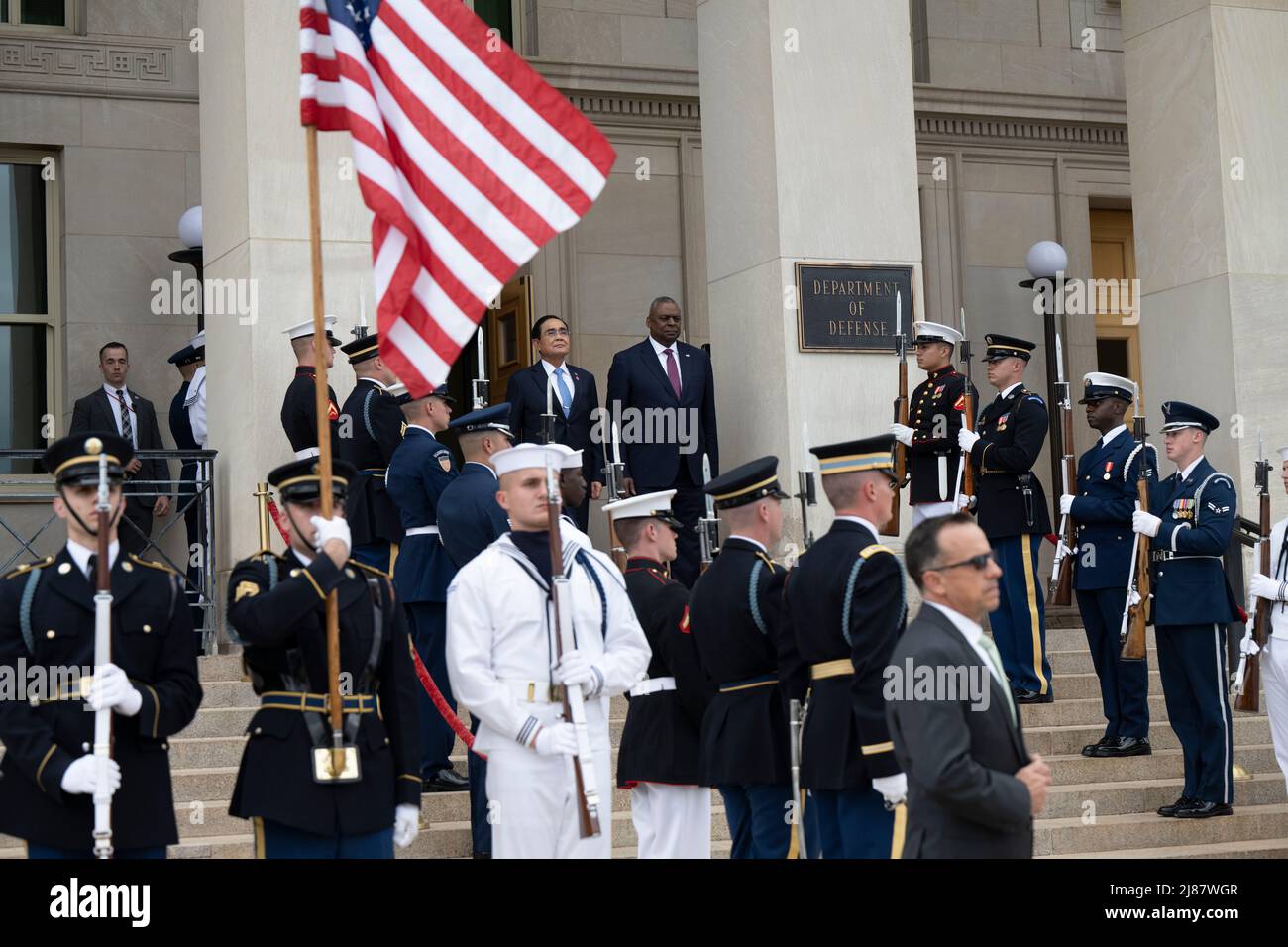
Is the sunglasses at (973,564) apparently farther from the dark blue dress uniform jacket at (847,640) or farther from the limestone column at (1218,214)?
the limestone column at (1218,214)

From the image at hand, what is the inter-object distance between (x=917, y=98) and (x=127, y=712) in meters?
13.8

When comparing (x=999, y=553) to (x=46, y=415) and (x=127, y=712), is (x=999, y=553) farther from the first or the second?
(x=46, y=415)

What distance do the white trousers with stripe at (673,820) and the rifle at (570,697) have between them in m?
1.61

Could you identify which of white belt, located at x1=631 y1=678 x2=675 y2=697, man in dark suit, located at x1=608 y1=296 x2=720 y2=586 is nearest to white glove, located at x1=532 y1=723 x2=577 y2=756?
white belt, located at x1=631 y1=678 x2=675 y2=697

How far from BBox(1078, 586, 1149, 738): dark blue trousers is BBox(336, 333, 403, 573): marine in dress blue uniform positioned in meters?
4.19

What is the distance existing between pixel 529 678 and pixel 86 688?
1.63 metres

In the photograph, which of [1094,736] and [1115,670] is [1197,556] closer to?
[1115,670]

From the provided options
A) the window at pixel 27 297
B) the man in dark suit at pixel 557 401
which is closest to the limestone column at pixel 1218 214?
the man in dark suit at pixel 557 401

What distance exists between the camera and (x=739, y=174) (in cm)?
1289

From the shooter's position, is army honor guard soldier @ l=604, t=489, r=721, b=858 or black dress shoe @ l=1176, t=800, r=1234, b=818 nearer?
army honor guard soldier @ l=604, t=489, r=721, b=858

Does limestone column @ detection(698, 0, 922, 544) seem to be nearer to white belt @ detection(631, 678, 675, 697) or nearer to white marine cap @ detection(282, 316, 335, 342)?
white marine cap @ detection(282, 316, 335, 342)

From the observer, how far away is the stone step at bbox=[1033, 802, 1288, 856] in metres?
9.88

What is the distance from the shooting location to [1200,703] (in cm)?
1027
